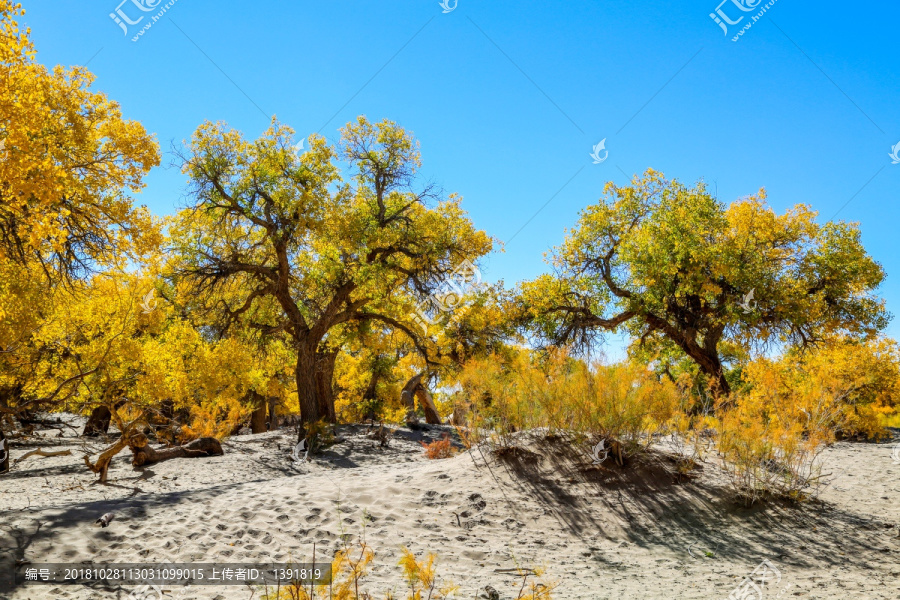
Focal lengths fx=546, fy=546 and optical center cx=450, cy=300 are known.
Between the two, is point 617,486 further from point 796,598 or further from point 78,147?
point 78,147

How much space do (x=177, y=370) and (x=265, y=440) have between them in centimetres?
334

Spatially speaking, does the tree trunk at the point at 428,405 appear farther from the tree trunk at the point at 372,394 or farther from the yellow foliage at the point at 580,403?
the yellow foliage at the point at 580,403

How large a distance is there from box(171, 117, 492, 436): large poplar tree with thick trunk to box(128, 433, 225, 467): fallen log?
2.61 metres

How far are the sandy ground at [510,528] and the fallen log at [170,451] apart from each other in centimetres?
236

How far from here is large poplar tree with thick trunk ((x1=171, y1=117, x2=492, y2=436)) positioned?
13.7m

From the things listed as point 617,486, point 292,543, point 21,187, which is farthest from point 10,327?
point 617,486

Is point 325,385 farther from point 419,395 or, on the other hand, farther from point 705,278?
point 705,278

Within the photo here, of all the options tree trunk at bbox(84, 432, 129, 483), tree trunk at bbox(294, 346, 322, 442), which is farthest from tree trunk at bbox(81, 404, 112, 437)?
tree trunk at bbox(84, 432, 129, 483)

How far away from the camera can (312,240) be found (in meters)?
15.9

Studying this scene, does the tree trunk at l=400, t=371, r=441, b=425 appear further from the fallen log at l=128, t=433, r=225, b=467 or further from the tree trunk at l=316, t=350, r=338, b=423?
the fallen log at l=128, t=433, r=225, b=467

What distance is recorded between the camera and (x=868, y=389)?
1460 cm

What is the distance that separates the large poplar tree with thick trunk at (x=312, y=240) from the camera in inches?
541

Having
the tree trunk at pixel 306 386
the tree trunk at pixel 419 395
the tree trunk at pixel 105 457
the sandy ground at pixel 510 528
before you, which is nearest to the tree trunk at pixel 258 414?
the tree trunk at pixel 419 395

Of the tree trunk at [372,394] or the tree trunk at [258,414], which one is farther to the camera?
the tree trunk at [258,414]
